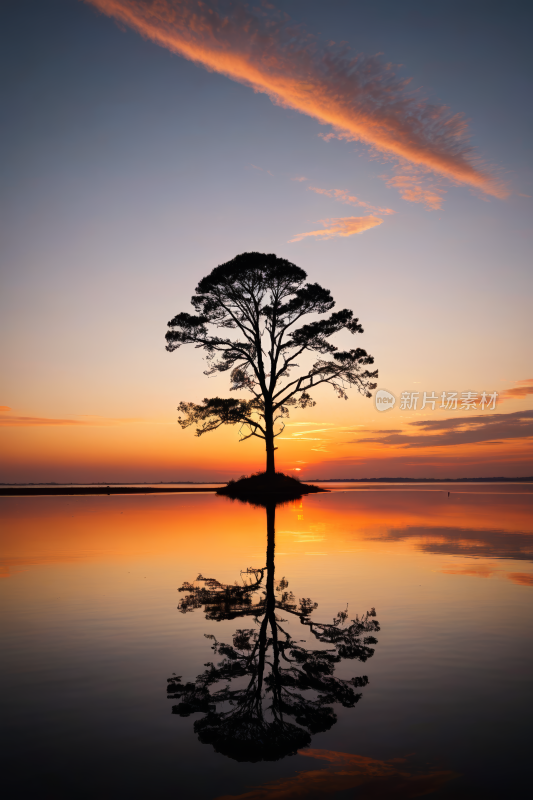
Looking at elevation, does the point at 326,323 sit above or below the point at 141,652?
above

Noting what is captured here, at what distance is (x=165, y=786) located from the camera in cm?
370

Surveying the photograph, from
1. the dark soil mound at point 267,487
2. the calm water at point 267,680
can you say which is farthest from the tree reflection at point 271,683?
the dark soil mound at point 267,487

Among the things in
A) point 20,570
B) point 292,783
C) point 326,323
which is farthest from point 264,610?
point 326,323

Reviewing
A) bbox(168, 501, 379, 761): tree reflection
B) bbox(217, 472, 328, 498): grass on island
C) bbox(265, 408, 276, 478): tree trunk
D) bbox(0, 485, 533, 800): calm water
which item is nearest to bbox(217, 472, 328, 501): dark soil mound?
bbox(217, 472, 328, 498): grass on island

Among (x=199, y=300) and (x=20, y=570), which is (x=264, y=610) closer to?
(x=20, y=570)

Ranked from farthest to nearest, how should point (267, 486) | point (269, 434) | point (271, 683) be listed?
point (267, 486) < point (269, 434) < point (271, 683)

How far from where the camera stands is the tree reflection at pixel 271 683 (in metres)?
4.41

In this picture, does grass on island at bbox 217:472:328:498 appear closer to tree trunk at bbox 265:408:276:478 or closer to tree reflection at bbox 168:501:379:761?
tree trunk at bbox 265:408:276:478

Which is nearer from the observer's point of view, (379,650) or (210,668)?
(210,668)

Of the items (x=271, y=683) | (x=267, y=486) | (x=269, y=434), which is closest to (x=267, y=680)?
(x=271, y=683)

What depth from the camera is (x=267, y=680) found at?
216 inches

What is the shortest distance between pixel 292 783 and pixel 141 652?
3.10 meters

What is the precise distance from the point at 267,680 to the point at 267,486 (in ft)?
123

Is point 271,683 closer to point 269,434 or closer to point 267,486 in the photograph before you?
point 269,434
